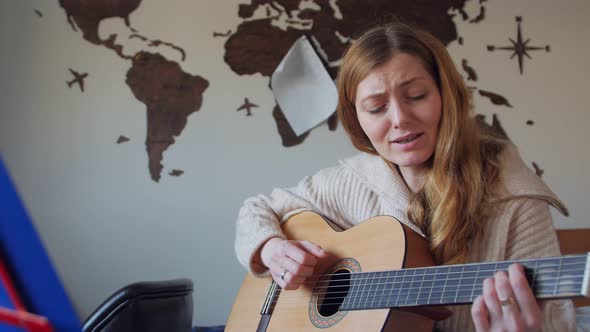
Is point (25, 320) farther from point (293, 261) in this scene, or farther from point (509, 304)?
point (293, 261)

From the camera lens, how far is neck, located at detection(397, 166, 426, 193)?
4.35 feet

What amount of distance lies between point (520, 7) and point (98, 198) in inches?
80.2

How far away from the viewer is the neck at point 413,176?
1.33 meters

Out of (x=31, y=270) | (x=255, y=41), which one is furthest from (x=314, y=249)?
(x=255, y=41)

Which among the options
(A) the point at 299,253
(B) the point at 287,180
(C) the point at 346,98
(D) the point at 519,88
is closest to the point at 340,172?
(C) the point at 346,98

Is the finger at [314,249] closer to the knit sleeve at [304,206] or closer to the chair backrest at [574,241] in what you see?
the knit sleeve at [304,206]

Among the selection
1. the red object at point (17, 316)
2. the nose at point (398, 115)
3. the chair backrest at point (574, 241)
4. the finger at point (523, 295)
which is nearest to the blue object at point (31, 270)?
the red object at point (17, 316)

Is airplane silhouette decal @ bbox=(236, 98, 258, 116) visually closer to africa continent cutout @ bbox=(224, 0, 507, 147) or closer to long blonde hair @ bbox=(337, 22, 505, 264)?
africa continent cutout @ bbox=(224, 0, 507, 147)

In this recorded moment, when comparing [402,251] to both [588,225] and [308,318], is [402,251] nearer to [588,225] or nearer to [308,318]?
[308,318]

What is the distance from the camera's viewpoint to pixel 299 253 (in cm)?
125

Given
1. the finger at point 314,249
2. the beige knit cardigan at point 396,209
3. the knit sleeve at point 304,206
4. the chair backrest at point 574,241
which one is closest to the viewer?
the beige knit cardigan at point 396,209

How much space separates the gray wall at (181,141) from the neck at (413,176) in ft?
4.02

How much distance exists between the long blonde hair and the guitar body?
7 cm

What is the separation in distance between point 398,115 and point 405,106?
0.09 feet
